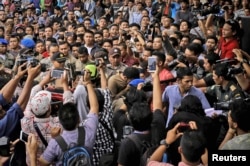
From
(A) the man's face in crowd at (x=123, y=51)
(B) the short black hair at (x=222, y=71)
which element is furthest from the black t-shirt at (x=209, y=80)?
(A) the man's face in crowd at (x=123, y=51)

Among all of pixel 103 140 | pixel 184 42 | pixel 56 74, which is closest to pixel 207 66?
pixel 184 42

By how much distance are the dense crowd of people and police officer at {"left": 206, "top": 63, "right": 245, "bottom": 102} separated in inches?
0.4

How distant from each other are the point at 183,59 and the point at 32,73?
2.91m

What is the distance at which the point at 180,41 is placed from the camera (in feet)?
27.2

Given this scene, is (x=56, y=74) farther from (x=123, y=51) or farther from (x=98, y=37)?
(x=98, y=37)

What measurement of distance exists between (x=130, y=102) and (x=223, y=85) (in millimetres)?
1344

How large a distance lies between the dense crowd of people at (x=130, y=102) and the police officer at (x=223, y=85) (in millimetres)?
11

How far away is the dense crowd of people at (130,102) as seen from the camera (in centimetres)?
346

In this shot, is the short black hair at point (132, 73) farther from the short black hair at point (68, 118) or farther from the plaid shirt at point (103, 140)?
the short black hair at point (68, 118)

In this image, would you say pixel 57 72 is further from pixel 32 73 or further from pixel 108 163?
pixel 108 163

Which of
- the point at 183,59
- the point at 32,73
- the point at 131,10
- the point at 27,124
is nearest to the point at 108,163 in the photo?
the point at 27,124

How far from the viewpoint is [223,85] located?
5.15m

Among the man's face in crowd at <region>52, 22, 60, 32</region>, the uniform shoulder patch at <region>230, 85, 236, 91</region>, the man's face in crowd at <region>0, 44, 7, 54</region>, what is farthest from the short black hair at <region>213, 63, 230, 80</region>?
the man's face in crowd at <region>52, 22, 60, 32</region>

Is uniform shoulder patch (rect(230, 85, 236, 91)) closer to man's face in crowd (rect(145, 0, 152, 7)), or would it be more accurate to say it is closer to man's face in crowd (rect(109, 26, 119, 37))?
man's face in crowd (rect(109, 26, 119, 37))
